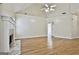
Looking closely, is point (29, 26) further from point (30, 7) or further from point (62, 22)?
point (62, 22)

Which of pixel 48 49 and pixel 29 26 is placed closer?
pixel 48 49

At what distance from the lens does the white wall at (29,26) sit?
2.38 meters

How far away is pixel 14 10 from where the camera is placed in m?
2.34

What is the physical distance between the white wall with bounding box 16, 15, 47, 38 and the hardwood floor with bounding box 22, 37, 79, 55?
0.11 metres

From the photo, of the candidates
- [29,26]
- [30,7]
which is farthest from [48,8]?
[29,26]

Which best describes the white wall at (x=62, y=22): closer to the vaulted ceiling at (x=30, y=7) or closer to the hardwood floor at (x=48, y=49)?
the vaulted ceiling at (x=30, y=7)

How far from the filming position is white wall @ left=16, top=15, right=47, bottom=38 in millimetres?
2381

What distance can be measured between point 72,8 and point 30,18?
0.75 metres

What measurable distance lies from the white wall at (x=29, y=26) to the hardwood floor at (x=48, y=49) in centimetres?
11

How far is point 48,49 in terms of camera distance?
2.32 metres

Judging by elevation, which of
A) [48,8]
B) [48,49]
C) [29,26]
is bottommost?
[48,49]

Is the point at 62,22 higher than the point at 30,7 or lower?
lower

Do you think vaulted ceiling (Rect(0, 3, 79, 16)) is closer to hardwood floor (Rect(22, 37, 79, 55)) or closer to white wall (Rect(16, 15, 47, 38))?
white wall (Rect(16, 15, 47, 38))

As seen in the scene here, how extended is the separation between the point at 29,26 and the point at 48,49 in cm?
53
